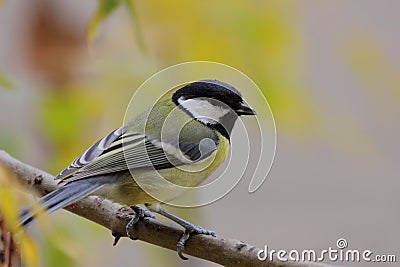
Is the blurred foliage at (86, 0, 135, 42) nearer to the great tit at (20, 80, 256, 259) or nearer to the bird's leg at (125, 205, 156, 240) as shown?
the great tit at (20, 80, 256, 259)

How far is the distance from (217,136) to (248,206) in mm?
→ 969

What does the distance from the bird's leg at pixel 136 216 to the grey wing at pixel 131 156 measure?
0.07 meters

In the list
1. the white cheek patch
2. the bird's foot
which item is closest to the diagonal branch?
the bird's foot

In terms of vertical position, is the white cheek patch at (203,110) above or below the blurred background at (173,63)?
below

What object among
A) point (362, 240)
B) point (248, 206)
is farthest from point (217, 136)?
point (248, 206)

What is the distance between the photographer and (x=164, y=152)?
112cm

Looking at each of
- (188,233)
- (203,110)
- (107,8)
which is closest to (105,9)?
(107,8)

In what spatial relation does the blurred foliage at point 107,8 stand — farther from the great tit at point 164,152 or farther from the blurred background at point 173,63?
the blurred background at point 173,63

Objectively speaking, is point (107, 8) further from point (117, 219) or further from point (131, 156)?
point (117, 219)

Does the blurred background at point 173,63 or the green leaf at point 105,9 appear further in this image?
the blurred background at point 173,63

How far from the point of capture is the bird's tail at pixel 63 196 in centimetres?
89

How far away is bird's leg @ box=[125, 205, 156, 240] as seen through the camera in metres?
1.13

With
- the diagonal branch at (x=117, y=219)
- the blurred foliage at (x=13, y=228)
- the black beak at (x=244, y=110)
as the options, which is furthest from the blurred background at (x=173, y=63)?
the blurred foliage at (x=13, y=228)

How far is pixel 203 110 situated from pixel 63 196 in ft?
0.84
